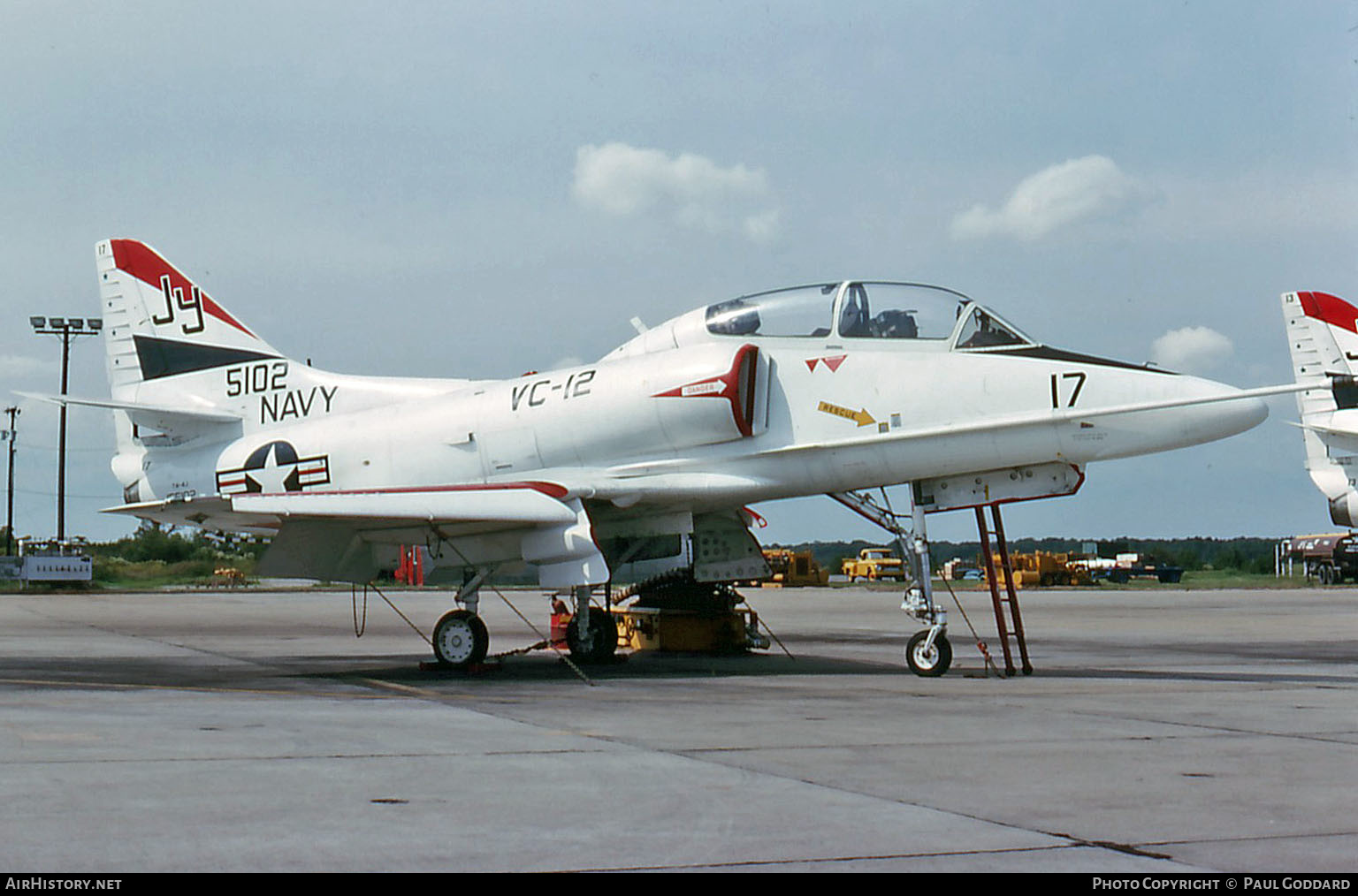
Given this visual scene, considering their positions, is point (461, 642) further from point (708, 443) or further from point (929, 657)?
point (929, 657)

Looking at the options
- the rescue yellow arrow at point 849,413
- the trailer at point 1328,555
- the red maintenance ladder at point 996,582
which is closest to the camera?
the rescue yellow arrow at point 849,413

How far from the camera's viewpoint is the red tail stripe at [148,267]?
18.6 meters

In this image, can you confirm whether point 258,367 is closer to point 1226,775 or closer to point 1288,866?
point 1226,775

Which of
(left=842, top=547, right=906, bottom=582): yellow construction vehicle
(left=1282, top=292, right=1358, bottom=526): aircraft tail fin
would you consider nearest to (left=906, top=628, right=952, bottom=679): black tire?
(left=1282, top=292, right=1358, bottom=526): aircraft tail fin

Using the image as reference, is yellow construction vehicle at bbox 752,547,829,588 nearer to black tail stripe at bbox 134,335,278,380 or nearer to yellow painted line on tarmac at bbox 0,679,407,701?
black tail stripe at bbox 134,335,278,380

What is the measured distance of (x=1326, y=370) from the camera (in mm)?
37562

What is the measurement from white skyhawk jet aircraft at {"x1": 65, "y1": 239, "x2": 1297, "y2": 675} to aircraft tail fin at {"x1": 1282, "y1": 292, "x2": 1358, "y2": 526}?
2362 centimetres

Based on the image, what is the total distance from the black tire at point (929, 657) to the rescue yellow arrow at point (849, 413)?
2216 mm

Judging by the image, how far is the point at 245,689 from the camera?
1286 cm

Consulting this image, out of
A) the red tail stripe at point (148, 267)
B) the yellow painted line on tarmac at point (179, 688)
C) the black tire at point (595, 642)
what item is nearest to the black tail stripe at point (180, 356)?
the red tail stripe at point (148, 267)

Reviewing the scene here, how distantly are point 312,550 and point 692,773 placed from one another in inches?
353

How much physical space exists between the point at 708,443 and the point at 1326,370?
93.7ft

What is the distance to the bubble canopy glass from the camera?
555 inches

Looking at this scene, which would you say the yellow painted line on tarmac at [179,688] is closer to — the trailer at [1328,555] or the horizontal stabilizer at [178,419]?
the horizontal stabilizer at [178,419]
